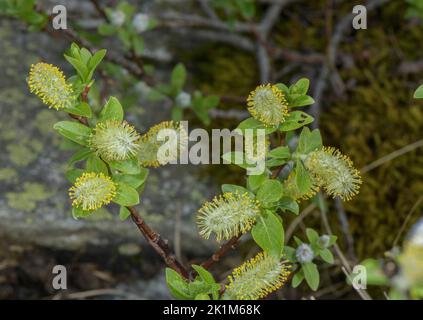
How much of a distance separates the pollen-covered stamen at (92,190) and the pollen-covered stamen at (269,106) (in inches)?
14.7

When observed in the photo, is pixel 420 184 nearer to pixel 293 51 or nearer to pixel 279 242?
pixel 293 51

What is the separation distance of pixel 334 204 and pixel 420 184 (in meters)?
0.30

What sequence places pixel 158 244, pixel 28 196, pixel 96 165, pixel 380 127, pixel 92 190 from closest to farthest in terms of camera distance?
pixel 92 190 → pixel 96 165 → pixel 158 244 → pixel 28 196 → pixel 380 127

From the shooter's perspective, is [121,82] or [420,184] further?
[121,82]

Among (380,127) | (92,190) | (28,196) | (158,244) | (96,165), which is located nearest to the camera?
(92,190)

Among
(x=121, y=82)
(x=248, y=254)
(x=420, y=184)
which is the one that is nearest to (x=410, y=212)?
(x=420, y=184)

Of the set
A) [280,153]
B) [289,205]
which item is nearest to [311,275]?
[289,205]

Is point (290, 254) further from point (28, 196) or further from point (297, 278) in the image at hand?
point (28, 196)

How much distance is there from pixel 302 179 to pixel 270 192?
0.27 feet

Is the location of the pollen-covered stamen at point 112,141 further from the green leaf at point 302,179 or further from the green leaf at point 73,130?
the green leaf at point 302,179

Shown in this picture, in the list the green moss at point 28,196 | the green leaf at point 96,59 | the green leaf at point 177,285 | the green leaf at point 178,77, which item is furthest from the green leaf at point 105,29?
the green leaf at point 177,285

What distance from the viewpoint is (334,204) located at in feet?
→ 7.34

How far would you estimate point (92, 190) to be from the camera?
140 cm

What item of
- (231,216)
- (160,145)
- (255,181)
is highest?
(160,145)
